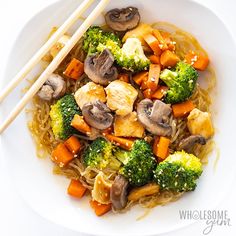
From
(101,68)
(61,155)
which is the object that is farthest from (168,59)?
(61,155)

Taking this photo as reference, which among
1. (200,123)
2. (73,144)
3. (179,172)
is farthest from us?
(73,144)

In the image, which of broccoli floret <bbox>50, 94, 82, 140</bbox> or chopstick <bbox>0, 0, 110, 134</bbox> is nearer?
chopstick <bbox>0, 0, 110, 134</bbox>

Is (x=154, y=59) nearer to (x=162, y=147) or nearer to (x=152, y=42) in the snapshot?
(x=152, y=42)

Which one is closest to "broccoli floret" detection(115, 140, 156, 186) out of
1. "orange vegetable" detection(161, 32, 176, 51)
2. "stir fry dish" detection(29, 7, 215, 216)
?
"stir fry dish" detection(29, 7, 215, 216)

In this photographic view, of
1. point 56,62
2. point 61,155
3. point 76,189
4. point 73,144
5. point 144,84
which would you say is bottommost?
point 76,189

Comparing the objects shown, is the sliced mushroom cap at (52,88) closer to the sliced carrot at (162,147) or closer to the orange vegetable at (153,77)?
the orange vegetable at (153,77)

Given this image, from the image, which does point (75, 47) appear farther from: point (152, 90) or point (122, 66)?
point (152, 90)

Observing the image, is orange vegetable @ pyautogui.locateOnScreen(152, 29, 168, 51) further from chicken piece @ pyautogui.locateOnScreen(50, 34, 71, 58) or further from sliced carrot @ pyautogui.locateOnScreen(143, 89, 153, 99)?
chicken piece @ pyautogui.locateOnScreen(50, 34, 71, 58)

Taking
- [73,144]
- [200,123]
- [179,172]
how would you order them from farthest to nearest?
[73,144] < [200,123] < [179,172]
